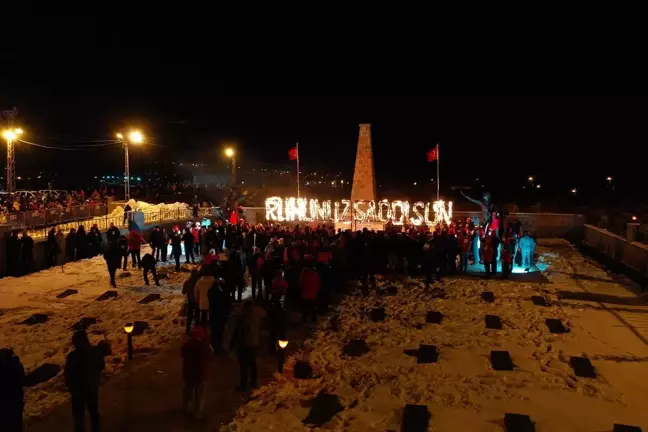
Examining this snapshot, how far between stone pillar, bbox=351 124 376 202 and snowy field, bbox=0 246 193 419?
11003mm

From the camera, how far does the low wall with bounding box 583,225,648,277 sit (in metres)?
17.1

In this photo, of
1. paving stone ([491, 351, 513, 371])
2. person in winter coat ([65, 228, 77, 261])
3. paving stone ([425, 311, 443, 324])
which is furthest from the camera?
person in winter coat ([65, 228, 77, 261])

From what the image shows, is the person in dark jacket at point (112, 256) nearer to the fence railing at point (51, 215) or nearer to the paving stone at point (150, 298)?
the paving stone at point (150, 298)

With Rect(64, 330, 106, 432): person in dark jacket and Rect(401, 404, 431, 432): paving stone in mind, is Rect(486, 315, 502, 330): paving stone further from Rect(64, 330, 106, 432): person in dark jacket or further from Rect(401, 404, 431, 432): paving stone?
Rect(64, 330, 106, 432): person in dark jacket

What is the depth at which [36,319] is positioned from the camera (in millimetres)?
11719

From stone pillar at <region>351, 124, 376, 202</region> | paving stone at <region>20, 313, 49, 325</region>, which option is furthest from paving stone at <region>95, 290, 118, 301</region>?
stone pillar at <region>351, 124, 376, 202</region>

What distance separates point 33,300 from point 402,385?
35.0ft

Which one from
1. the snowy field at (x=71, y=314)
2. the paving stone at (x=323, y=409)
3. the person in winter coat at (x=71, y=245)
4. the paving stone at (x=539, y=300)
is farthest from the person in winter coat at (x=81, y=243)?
the paving stone at (x=539, y=300)

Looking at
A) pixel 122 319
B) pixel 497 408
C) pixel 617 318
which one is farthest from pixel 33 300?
pixel 617 318

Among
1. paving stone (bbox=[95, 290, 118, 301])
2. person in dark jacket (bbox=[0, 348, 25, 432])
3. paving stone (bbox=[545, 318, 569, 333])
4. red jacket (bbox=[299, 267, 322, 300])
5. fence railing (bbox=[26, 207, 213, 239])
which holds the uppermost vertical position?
fence railing (bbox=[26, 207, 213, 239])

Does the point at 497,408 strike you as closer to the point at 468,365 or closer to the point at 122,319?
the point at 468,365

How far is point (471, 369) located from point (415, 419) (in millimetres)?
2315

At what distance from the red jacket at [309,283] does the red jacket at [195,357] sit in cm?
421

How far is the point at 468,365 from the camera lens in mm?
8977
